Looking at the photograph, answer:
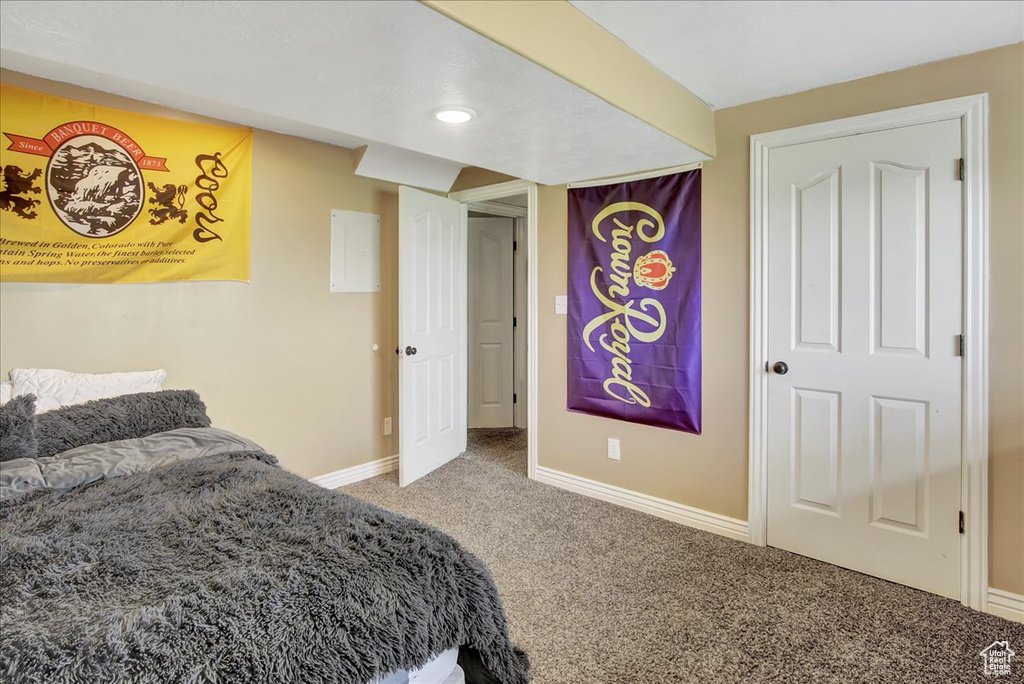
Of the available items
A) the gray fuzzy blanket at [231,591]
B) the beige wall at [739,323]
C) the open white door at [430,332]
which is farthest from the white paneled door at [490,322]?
the gray fuzzy blanket at [231,591]

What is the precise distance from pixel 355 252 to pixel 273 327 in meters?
0.73

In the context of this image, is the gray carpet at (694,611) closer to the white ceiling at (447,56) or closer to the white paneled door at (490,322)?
the white ceiling at (447,56)

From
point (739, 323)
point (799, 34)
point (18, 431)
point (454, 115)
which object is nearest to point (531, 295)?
point (739, 323)

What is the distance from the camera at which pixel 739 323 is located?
268 centimetres

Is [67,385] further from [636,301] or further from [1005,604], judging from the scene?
[1005,604]

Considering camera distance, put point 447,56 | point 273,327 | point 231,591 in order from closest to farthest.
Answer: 1. point 231,591
2. point 447,56
3. point 273,327

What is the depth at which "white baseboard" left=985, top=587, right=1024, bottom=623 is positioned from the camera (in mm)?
2020

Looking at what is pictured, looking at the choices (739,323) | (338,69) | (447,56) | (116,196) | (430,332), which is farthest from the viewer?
(430,332)

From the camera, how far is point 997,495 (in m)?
2.06

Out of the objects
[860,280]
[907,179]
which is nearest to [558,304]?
[860,280]

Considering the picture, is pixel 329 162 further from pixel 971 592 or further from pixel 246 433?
pixel 971 592

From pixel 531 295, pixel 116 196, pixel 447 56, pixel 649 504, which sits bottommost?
pixel 649 504

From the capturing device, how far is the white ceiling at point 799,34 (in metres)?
1.73

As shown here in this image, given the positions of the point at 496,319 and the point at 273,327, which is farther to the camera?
the point at 496,319
